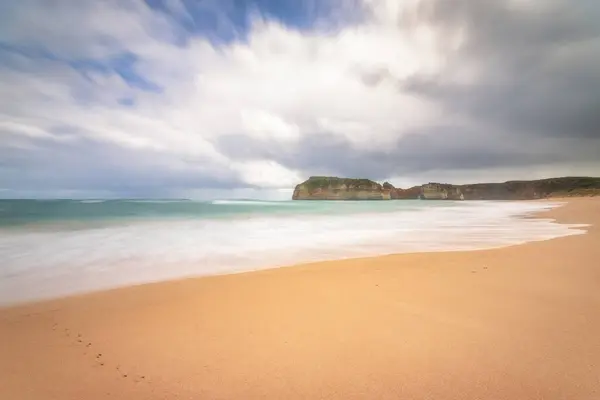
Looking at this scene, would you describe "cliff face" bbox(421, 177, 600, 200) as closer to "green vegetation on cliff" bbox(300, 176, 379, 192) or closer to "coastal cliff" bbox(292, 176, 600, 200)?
"coastal cliff" bbox(292, 176, 600, 200)

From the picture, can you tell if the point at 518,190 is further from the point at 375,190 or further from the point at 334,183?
the point at 334,183

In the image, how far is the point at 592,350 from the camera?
2887 millimetres

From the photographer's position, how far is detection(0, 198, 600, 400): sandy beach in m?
2.49

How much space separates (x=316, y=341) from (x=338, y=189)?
404 feet

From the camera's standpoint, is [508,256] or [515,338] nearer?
[515,338]

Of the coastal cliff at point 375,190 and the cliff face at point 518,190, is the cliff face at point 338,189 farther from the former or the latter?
the cliff face at point 518,190

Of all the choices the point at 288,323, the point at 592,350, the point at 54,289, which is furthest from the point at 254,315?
the point at 54,289

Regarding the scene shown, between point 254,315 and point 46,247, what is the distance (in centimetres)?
1102

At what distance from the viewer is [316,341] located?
3.22m

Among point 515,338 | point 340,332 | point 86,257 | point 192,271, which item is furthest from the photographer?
point 86,257

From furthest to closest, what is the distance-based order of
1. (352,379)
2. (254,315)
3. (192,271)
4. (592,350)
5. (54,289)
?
(192,271) < (54,289) < (254,315) < (592,350) < (352,379)

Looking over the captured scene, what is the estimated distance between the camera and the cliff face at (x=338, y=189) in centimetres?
12593

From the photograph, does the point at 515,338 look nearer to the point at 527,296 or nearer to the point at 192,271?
the point at 527,296

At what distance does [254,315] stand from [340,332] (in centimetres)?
119
